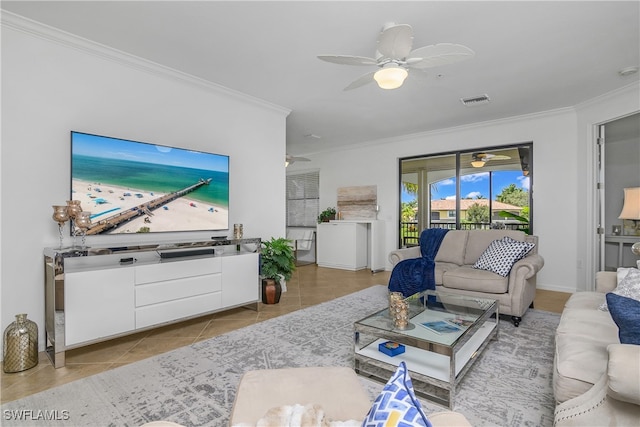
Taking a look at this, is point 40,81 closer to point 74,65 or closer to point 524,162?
point 74,65

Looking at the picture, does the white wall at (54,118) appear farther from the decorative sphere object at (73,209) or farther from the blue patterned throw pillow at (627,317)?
the blue patterned throw pillow at (627,317)

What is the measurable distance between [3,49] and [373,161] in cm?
559

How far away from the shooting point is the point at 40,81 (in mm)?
2586

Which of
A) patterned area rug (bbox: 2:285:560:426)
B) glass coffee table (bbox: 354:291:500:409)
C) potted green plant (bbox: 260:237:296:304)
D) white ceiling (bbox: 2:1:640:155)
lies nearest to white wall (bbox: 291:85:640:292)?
white ceiling (bbox: 2:1:640:155)

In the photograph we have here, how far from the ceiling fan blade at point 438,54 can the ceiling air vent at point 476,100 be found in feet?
6.81

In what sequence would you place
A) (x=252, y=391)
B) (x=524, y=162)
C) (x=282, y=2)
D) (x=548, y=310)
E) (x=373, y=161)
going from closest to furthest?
1. (x=252, y=391)
2. (x=282, y=2)
3. (x=548, y=310)
4. (x=524, y=162)
5. (x=373, y=161)

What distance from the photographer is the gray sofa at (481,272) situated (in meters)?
3.20

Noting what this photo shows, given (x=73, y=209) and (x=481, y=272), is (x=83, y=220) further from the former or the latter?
(x=481, y=272)

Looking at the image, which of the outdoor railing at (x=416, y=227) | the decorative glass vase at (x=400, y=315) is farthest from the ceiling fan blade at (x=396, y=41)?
the outdoor railing at (x=416, y=227)

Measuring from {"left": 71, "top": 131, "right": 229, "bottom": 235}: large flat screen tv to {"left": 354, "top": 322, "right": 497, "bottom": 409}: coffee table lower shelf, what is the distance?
2306mm

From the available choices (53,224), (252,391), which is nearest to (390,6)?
(252,391)

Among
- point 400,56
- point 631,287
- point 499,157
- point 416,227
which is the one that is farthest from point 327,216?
point 631,287

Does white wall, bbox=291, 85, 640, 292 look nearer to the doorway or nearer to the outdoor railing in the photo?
the doorway

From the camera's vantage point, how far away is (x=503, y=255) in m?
3.50
